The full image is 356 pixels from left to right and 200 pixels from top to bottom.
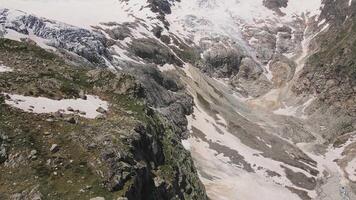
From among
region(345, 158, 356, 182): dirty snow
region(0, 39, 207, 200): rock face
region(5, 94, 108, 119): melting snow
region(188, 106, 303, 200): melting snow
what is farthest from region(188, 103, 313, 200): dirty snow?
region(5, 94, 108, 119): melting snow

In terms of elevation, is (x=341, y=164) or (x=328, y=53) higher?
(x=328, y=53)

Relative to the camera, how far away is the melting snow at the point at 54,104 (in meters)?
29.2

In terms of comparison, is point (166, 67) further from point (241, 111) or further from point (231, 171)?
point (231, 171)

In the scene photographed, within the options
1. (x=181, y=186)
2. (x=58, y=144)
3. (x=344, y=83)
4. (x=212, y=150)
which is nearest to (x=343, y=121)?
(x=344, y=83)

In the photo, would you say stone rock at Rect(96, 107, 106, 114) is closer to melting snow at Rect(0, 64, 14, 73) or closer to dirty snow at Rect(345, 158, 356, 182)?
melting snow at Rect(0, 64, 14, 73)

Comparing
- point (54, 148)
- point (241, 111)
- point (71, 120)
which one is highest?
point (71, 120)

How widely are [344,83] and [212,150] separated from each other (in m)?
77.0

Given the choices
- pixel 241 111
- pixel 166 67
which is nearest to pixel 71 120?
pixel 241 111

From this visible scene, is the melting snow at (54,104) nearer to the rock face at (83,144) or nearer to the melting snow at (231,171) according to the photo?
the rock face at (83,144)

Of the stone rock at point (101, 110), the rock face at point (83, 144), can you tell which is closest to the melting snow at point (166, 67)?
the rock face at point (83, 144)

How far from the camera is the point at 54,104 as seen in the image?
101 feet

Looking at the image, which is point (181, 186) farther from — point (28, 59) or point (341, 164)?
point (341, 164)

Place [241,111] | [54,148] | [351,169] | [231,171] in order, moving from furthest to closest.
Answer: [241,111] → [351,169] → [231,171] → [54,148]

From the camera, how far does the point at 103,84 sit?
36.4 meters
